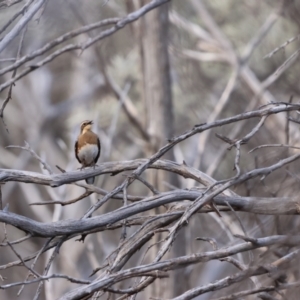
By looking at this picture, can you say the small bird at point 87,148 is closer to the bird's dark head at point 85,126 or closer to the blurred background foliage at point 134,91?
the bird's dark head at point 85,126

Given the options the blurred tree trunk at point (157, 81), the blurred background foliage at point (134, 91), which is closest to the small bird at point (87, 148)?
the blurred background foliage at point (134, 91)

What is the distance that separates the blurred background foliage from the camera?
253 inches

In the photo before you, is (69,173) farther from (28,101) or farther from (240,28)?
(28,101)

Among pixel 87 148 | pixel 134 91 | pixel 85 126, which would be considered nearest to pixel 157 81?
pixel 85 126

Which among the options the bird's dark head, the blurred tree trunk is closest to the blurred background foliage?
the blurred tree trunk

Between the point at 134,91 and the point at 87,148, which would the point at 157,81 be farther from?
the point at 134,91

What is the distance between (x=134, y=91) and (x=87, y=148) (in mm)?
7057

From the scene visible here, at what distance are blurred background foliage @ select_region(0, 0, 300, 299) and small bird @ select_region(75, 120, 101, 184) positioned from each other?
793 millimetres

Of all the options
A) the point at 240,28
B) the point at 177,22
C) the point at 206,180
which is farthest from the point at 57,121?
the point at 206,180

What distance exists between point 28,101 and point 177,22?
21.9 ft

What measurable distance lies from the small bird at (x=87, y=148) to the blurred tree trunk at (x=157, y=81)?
5.15ft

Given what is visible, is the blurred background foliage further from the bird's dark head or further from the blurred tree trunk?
the bird's dark head

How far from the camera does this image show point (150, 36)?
636 centimetres

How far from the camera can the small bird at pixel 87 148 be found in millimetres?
4543
